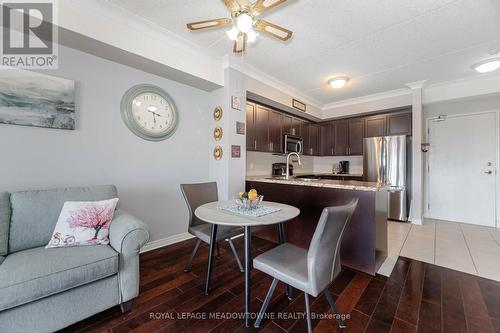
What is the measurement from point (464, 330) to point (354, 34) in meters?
2.78

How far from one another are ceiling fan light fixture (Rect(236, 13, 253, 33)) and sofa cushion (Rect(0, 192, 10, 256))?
88.1 inches

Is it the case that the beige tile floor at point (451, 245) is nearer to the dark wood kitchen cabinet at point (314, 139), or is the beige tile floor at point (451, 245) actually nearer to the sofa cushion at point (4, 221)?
the dark wood kitchen cabinet at point (314, 139)

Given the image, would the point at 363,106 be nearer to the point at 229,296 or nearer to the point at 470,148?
the point at 470,148

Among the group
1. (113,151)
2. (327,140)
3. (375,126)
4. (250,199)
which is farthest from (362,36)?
(113,151)

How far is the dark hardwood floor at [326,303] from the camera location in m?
1.44

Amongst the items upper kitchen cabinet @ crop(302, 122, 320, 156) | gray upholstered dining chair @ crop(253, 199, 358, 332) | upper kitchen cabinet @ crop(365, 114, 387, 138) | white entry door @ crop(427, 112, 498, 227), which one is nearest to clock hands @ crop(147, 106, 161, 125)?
gray upholstered dining chair @ crop(253, 199, 358, 332)

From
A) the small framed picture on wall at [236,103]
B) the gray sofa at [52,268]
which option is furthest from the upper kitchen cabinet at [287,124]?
the gray sofa at [52,268]

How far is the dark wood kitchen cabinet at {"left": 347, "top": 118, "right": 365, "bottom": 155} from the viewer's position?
4.60m

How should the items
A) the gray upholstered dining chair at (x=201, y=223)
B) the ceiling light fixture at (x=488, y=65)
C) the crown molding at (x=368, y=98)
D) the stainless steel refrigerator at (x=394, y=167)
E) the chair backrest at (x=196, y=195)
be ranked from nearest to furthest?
the gray upholstered dining chair at (x=201, y=223) → the chair backrest at (x=196, y=195) → the ceiling light fixture at (x=488, y=65) → the stainless steel refrigerator at (x=394, y=167) → the crown molding at (x=368, y=98)

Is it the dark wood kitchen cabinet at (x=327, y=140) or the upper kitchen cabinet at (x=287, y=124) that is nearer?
the upper kitchen cabinet at (x=287, y=124)

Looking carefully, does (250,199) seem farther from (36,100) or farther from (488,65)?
(488,65)

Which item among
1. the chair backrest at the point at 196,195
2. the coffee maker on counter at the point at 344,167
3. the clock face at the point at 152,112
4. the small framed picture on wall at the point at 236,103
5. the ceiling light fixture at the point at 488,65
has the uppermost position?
the ceiling light fixture at the point at 488,65

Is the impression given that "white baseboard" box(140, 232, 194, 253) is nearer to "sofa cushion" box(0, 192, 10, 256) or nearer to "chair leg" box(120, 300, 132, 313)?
"chair leg" box(120, 300, 132, 313)

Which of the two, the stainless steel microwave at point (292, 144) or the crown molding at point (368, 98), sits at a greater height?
the crown molding at point (368, 98)
